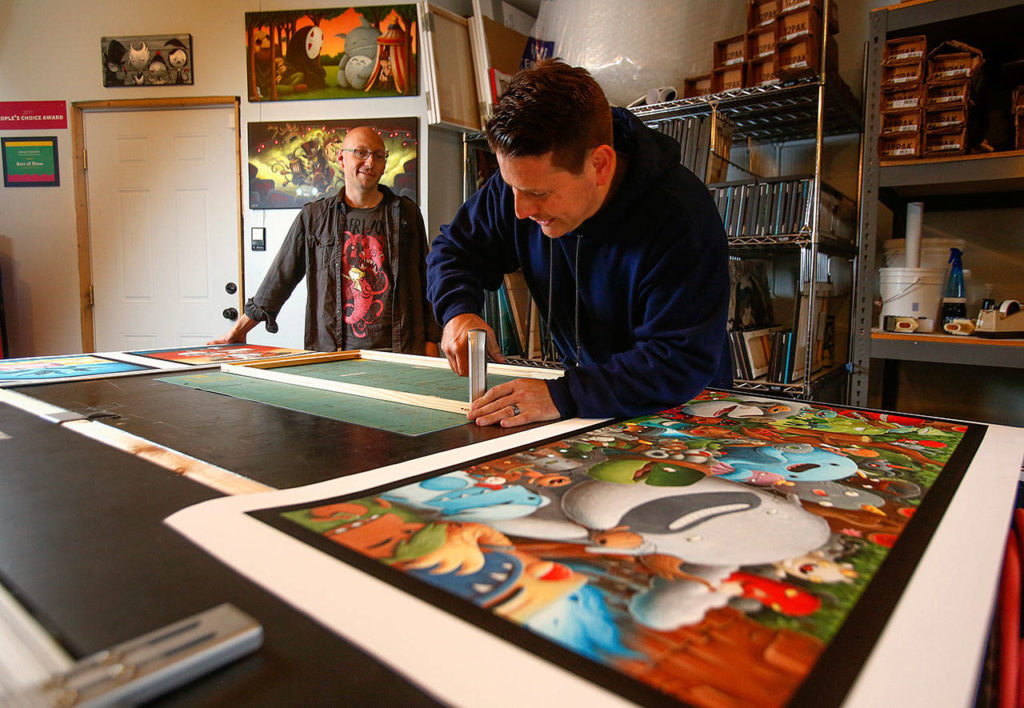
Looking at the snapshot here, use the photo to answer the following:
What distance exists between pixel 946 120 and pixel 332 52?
269 centimetres

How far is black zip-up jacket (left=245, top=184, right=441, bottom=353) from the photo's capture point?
2355 millimetres

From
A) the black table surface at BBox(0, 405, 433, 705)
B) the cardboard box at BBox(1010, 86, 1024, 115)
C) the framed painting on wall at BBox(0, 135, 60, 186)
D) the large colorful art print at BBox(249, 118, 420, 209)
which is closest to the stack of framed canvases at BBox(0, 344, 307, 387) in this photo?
the black table surface at BBox(0, 405, 433, 705)

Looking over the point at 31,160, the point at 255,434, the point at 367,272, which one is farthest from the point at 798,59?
the point at 31,160

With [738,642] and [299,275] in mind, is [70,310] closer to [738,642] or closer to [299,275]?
[299,275]

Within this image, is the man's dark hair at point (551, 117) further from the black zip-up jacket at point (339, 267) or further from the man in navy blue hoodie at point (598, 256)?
the black zip-up jacket at point (339, 267)

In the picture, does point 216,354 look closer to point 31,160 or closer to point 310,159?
point 310,159

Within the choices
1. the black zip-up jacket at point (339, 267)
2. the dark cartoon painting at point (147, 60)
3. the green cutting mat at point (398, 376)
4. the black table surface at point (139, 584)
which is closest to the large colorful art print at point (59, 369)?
the green cutting mat at point (398, 376)

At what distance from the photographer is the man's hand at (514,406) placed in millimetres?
932

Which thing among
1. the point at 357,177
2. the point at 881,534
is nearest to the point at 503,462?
the point at 881,534

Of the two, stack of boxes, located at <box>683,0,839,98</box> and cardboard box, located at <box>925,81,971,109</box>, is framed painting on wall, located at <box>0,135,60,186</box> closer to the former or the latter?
stack of boxes, located at <box>683,0,839,98</box>

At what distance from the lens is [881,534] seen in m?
0.53

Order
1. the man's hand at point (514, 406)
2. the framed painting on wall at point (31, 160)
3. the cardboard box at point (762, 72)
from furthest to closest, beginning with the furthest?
the framed painting on wall at point (31, 160) < the cardboard box at point (762, 72) < the man's hand at point (514, 406)

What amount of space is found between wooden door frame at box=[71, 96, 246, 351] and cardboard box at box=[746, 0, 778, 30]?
253 centimetres

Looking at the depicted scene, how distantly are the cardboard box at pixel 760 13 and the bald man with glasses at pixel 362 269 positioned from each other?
1.41 m
